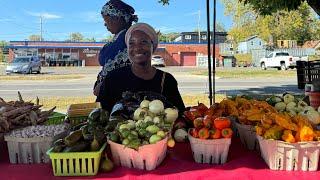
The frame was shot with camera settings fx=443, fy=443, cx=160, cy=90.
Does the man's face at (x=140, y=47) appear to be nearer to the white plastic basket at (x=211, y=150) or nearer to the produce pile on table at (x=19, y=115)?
the produce pile on table at (x=19, y=115)

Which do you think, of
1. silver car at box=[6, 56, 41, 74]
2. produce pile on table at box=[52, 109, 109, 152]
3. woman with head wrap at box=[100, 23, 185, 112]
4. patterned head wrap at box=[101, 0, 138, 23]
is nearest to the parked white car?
silver car at box=[6, 56, 41, 74]

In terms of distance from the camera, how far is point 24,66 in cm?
2992

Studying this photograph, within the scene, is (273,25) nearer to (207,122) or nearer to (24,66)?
→ (24,66)

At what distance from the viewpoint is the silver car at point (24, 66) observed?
2992cm

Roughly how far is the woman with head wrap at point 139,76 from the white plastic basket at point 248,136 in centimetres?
67

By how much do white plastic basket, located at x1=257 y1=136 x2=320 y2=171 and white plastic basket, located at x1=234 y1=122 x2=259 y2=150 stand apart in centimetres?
32

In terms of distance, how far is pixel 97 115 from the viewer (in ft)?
8.52

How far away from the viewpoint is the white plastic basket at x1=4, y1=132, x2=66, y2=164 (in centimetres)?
240

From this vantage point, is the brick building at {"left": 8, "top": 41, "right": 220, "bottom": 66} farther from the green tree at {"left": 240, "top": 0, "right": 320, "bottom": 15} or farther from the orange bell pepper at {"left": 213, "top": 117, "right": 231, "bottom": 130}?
the orange bell pepper at {"left": 213, "top": 117, "right": 231, "bottom": 130}

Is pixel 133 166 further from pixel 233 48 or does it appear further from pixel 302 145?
pixel 233 48

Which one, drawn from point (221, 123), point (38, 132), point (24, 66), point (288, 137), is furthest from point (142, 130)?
point (24, 66)

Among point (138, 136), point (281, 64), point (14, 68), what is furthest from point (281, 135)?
point (281, 64)

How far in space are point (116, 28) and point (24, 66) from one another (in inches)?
1080

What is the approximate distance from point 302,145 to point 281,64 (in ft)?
106
